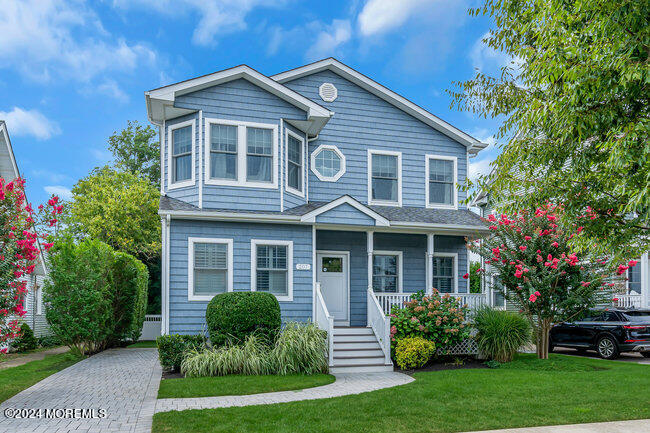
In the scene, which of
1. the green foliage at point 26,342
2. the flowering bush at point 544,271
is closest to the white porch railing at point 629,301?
the flowering bush at point 544,271

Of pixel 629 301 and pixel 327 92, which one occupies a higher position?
pixel 327 92

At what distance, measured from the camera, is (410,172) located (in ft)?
55.6

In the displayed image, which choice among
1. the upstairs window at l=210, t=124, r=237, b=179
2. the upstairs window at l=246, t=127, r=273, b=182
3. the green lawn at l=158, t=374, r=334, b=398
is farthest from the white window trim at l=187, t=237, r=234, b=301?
the green lawn at l=158, t=374, r=334, b=398

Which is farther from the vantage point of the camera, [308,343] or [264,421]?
[308,343]

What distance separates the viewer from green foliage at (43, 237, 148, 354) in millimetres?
15344

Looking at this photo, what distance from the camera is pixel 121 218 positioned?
2791 cm

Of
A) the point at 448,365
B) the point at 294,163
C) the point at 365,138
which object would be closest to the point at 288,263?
the point at 294,163

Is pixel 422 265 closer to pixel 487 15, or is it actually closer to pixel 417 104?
pixel 417 104

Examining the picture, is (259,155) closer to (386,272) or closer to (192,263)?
(192,263)

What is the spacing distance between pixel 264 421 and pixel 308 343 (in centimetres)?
445

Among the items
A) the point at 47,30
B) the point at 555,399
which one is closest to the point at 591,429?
the point at 555,399

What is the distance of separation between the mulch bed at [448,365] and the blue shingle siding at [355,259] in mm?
2721

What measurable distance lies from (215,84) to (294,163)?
289 cm

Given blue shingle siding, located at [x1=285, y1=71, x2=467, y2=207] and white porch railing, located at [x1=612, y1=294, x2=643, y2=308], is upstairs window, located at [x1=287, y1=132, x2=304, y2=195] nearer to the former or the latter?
blue shingle siding, located at [x1=285, y1=71, x2=467, y2=207]
